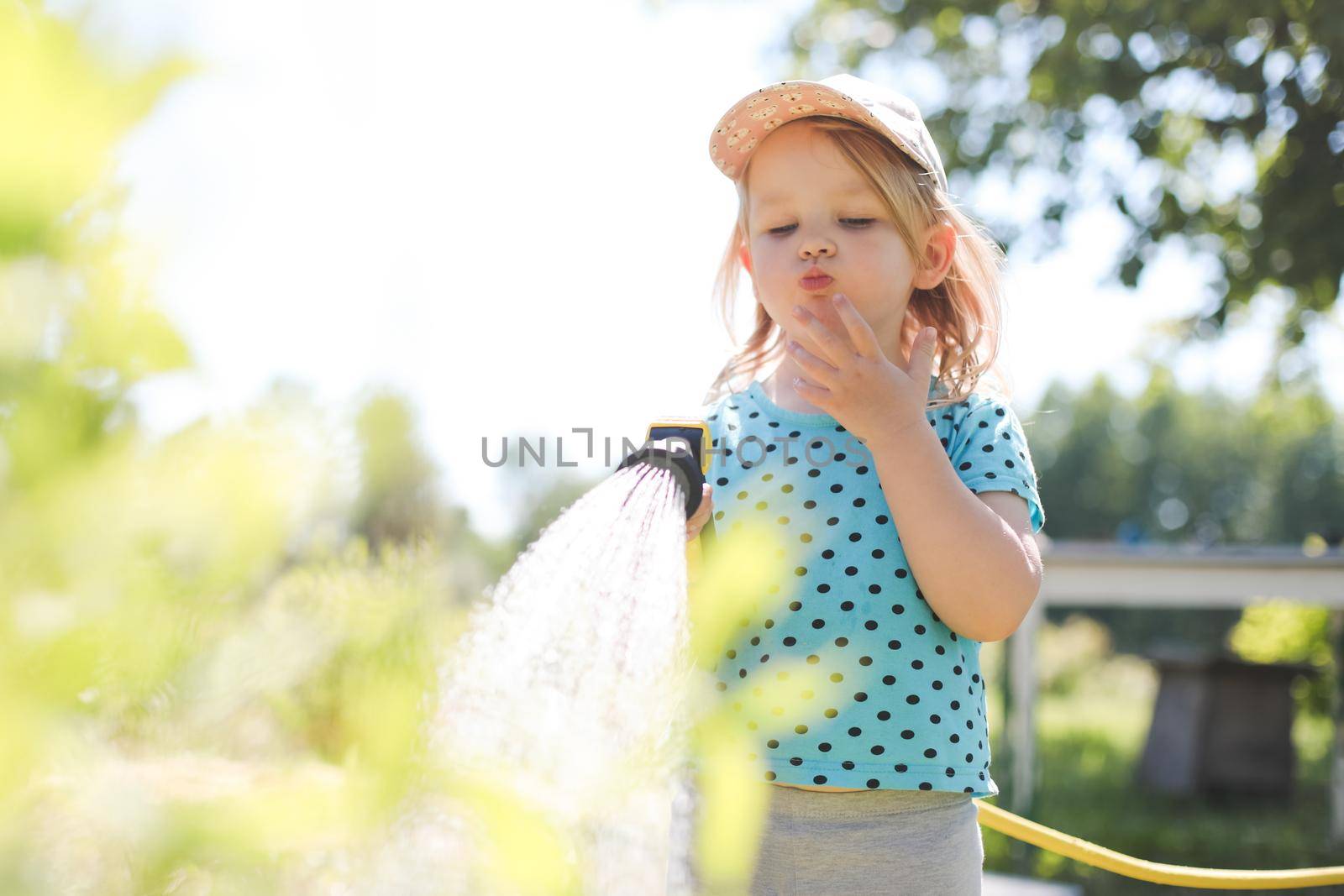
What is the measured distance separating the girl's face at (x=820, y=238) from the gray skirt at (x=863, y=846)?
612 mm

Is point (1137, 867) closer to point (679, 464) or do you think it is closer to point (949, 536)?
point (949, 536)

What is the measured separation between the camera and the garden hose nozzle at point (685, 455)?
55.4 inches

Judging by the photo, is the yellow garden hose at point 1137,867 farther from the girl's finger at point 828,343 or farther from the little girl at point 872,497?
the girl's finger at point 828,343

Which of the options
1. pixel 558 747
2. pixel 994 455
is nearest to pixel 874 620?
pixel 994 455

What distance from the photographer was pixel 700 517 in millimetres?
1473

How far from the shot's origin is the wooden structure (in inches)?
245

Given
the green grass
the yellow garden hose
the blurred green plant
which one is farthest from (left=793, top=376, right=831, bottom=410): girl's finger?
the green grass

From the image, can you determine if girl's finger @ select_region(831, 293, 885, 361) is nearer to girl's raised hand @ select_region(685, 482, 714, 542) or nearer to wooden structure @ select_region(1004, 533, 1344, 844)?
girl's raised hand @ select_region(685, 482, 714, 542)

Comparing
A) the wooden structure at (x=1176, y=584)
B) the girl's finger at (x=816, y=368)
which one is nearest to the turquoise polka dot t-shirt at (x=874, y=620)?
the girl's finger at (x=816, y=368)

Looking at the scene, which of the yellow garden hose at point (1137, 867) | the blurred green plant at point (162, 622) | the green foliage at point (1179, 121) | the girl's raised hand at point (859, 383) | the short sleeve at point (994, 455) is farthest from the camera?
the green foliage at point (1179, 121)

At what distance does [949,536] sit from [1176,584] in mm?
5850

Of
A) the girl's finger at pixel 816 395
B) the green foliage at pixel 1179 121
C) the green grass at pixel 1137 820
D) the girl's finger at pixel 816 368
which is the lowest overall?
the green grass at pixel 1137 820

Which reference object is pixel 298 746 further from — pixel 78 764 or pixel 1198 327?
pixel 1198 327

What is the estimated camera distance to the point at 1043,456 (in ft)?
134
